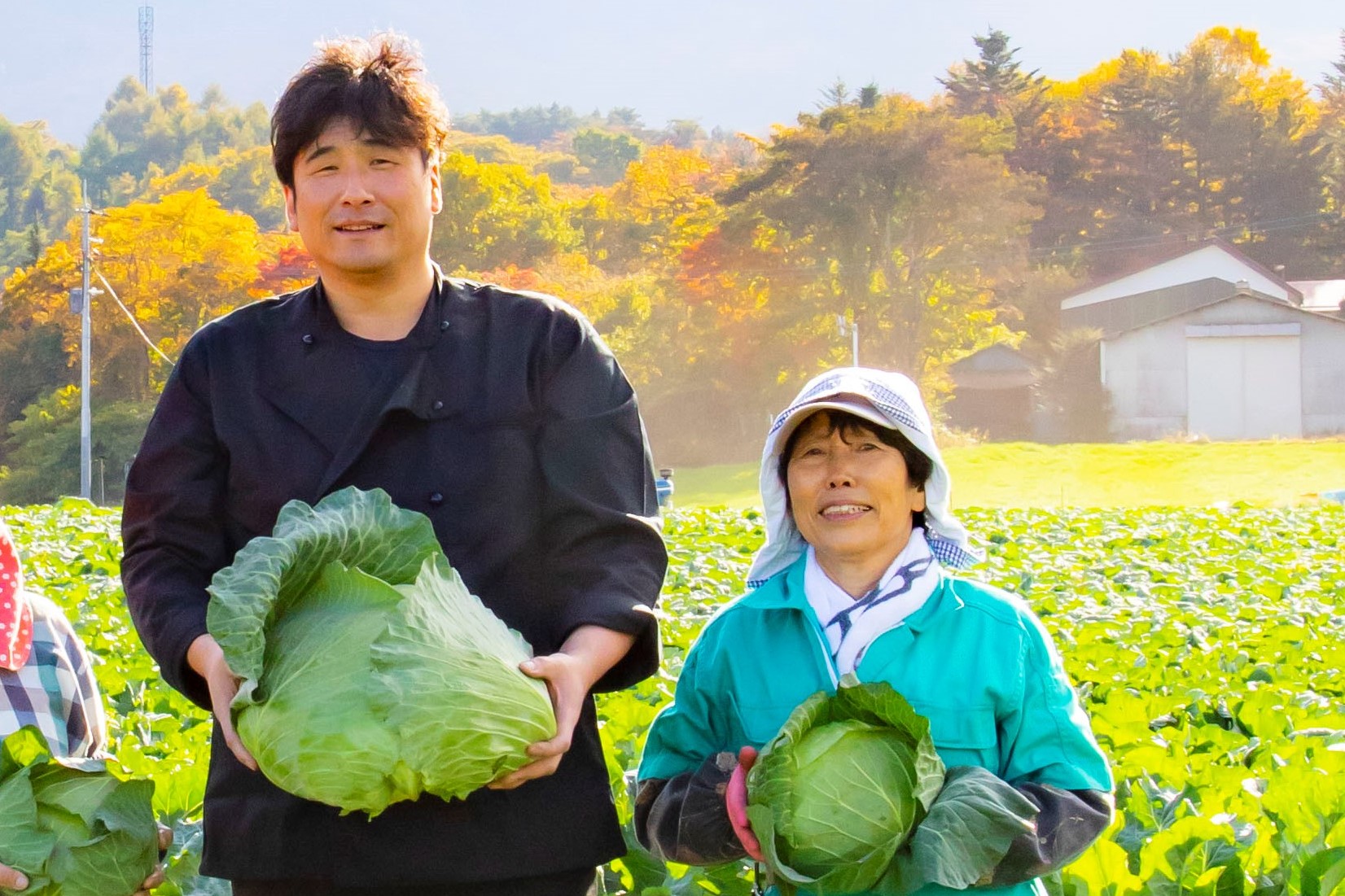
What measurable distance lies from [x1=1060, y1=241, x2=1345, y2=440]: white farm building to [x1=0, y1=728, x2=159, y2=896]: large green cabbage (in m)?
49.4

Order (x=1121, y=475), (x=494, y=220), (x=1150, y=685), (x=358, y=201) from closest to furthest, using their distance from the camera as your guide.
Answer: (x=358, y=201)
(x=1150, y=685)
(x=1121, y=475)
(x=494, y=220)

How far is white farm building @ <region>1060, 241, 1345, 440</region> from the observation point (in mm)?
48312

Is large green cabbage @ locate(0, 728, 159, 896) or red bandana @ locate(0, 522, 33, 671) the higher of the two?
red bandana @ locate(0, 522, 33, 671)

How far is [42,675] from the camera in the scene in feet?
8.11

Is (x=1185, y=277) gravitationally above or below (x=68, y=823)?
above

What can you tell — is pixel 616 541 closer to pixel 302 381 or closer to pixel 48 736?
pixel 302 381

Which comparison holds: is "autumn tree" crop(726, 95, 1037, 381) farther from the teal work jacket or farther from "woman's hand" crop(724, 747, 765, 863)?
"woman's hand" crop(724, 747, 765, 863)

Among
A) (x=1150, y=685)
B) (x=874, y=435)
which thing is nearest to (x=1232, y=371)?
(x=1150, y=685)

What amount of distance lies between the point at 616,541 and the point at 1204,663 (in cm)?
438

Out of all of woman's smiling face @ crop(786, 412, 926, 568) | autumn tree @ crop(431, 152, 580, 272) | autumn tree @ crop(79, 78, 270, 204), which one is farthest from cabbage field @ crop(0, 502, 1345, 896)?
autumn tree @ crop(79, 78, 270, 204)

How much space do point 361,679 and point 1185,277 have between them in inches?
2235

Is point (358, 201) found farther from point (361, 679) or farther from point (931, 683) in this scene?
point (931, 683)

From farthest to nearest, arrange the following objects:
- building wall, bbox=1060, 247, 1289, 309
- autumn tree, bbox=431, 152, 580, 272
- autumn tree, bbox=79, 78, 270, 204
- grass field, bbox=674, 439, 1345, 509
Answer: autumn tree, bbox=79, 78, 270, 204, autumn tree, bbox=431, 152, 580, 272, building wall, bbox=1060, 247, 1289, 309, grass field, bbox=674, 439, 1345, 509

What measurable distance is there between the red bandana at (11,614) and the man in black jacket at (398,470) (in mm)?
255
